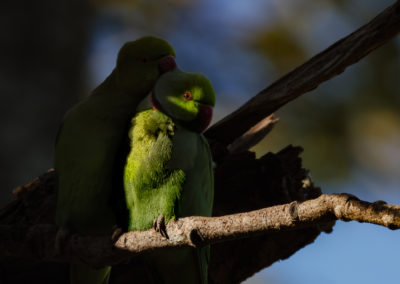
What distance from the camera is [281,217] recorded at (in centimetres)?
174

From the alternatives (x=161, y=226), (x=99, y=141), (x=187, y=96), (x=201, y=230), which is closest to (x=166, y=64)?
(x=187, y=96)

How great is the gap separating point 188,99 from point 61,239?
0.91 m

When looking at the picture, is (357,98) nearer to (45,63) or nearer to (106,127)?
(45,63)

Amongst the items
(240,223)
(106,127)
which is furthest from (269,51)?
(240,223)

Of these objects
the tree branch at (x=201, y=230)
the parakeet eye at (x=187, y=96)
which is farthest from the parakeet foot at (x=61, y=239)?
the parakeet eye at (x=187, y=96)

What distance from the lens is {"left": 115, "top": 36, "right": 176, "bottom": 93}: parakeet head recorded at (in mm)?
2889

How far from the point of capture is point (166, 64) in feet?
9.42

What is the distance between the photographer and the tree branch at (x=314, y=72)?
2.30 meters

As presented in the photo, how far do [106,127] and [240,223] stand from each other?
1.19 meters

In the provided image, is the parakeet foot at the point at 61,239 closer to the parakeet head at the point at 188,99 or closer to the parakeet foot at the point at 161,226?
the parakeet foot at the point at 161,226

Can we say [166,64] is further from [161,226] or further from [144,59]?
[161,226]

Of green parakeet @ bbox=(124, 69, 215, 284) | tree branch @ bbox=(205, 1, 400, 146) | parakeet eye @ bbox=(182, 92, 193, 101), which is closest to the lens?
tree branch @ bbox=(205, 1, 400, 146)

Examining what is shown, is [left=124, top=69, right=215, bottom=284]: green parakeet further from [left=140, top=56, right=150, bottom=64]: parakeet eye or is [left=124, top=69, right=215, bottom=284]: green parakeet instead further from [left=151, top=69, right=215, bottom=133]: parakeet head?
[left=140, top=56, right=150, bottom=64]: parakeet eye

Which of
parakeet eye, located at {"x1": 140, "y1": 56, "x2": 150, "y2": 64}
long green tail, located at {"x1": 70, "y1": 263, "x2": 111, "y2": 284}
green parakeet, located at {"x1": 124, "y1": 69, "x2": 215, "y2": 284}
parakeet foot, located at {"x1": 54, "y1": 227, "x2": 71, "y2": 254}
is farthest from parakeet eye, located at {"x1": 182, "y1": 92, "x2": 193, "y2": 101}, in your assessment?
long green tail, located at {"x1": 70, "y1": 263, "x2": 111, "y2": 284}
